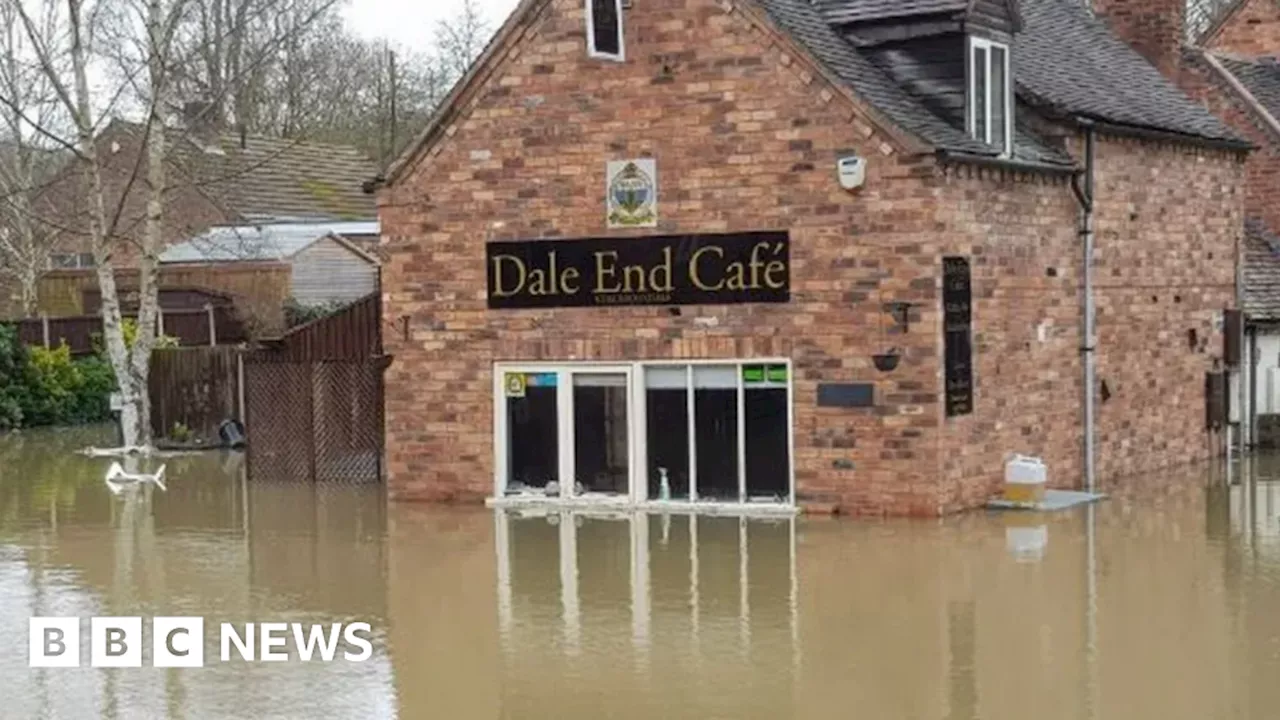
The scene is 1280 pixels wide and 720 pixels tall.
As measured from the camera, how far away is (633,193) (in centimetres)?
2141

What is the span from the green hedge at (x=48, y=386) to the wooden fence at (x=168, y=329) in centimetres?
59

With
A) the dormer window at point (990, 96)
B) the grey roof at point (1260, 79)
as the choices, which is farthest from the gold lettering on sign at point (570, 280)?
the grey roof at point (1260, 79)

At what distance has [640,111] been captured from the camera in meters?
21.3

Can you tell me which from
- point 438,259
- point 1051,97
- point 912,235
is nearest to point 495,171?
point 438,259

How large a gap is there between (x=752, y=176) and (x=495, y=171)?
3.23m

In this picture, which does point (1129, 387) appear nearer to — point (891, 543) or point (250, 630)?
point (891, 543)

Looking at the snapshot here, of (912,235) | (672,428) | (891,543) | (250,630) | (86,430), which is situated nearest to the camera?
(250,630)

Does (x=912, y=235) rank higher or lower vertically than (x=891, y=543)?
higher

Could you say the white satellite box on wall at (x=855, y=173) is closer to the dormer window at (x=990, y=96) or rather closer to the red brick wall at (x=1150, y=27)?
the dormer window at (x=990, y=96)

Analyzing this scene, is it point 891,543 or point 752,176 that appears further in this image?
point 752,176

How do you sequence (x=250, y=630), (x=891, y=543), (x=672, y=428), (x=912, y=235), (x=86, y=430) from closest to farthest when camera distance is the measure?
1. (x=250, y=630)
2. (x=891, y=543)
3. (x=912, y=235)
4. (x=672, y=428)
5. (x=86, y=430)

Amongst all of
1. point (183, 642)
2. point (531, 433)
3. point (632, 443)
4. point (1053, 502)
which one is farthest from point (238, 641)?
point (1053, 502)

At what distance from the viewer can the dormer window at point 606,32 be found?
21297mm

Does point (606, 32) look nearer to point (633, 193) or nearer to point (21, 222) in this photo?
point (633, 193)
